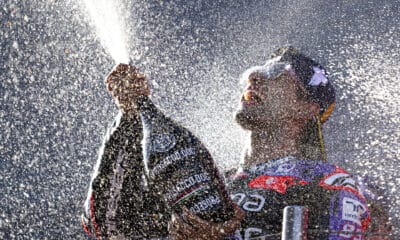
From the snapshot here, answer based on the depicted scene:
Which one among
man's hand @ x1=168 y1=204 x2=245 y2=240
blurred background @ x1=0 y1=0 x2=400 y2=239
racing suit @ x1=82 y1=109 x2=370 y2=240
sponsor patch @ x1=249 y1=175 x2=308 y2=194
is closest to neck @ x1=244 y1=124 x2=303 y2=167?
racing suit @ x1=82 y1=109 x2=370 y2=240

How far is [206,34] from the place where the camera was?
17.9 ft

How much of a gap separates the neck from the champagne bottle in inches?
43.3

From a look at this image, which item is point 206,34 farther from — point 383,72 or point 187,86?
point 383,72

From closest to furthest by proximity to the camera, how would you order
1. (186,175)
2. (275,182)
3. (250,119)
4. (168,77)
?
(186,175) → (275,182) → (250,119) → (168,77)

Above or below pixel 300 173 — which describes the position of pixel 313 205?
below

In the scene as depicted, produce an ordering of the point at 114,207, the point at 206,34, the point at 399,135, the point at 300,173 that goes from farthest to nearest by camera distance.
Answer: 1. the point at 206,34
2. the point at 399,135
3. the point at 300,173
4. the point at 114,207

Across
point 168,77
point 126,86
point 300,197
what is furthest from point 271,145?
point 168,77

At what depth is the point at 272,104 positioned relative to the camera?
2.84 m

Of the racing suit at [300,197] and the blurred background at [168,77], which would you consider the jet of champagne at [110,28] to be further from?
the racing suit at [300,197]

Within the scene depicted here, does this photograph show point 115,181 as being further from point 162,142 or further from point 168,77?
point 168,77

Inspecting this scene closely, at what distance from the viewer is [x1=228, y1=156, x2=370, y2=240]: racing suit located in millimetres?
2256

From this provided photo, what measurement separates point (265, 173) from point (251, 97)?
0.45 meters

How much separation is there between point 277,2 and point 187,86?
1760mm

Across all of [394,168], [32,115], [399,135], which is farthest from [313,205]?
[32,115]
